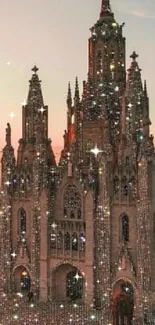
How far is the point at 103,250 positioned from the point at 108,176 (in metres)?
4.57

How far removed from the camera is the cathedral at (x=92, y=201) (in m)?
29.9

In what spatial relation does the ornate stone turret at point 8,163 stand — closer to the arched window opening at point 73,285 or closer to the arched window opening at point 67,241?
the arched window opening at point 67,241

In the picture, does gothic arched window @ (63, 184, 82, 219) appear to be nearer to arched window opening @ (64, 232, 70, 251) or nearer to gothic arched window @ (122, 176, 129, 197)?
arched window opening @ (64, 232, 70, 251)

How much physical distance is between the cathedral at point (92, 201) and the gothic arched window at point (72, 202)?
66mm

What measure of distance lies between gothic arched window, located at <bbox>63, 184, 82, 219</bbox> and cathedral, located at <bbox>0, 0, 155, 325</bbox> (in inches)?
2.6

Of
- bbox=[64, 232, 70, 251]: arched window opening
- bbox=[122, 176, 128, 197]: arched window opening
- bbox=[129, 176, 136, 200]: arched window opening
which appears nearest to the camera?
bbox=[129, 176, 136, 200]: arched window opening

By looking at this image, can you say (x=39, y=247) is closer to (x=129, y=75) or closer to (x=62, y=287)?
(x=62, y=287)

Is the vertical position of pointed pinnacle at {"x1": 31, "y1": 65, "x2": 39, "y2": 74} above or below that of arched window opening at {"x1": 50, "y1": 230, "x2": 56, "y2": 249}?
above

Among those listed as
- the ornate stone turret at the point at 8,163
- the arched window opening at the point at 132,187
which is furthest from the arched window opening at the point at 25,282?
the arched window opening at the point at 132,187

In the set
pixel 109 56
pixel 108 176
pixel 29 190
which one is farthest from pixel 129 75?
pixel 29 190

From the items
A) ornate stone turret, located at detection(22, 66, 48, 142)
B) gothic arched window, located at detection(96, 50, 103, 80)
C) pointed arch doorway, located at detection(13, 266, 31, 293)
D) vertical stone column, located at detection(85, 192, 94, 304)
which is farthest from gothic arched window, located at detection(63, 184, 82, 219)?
gothic arched window, located at detection(96, 50, 103, 80)

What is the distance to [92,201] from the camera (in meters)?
31.3

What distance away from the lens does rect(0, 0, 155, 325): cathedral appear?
2989 cm

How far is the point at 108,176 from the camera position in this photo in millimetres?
30906
